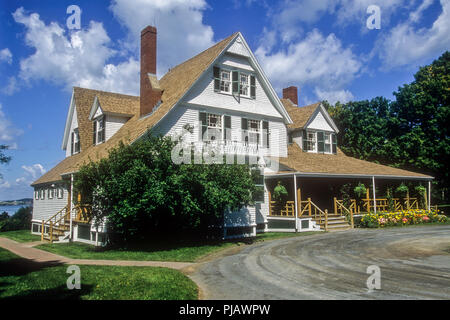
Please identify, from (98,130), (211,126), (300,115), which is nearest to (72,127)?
(98,130)

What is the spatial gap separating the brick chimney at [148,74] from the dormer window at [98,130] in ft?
9.54

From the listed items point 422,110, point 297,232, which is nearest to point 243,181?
point 297,232

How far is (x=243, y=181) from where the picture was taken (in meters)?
15.7

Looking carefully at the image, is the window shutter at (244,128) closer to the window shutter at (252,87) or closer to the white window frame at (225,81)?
the window shutter at (252,87)

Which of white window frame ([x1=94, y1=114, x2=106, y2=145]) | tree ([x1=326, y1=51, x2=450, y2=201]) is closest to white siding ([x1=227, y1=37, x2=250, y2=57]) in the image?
white window frame ([x1=94, y1=114, x2=106, y2=145])

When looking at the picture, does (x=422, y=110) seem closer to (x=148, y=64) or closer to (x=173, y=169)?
(x=148, y=64)

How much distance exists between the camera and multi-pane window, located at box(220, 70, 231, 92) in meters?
21.0

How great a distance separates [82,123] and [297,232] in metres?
15.6

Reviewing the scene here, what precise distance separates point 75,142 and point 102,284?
1925cm

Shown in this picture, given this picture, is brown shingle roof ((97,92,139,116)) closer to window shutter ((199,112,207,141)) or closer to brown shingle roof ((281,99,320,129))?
window shutter ((199,112,207,141))

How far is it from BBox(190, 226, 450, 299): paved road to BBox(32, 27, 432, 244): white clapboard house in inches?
208

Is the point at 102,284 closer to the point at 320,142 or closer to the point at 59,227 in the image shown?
the point at 59,227

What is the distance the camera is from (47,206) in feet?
81.5

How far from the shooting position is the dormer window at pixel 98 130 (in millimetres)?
22344
